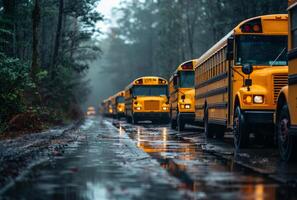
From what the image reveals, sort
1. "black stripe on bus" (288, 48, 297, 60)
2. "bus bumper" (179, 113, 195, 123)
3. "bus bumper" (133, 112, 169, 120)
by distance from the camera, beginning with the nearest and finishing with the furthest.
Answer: "black stripe on bus" (288, 48, 297, 60) < "bus bumper" (179, 113, 195, 123) < "bus bumper" (133, 112, 169, 120)

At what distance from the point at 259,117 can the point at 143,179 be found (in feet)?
18.8

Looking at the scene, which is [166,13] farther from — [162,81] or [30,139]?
[30,139]

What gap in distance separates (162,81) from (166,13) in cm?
3642

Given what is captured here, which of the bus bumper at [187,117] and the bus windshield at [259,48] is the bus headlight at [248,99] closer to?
the bus windshield at [259,48]

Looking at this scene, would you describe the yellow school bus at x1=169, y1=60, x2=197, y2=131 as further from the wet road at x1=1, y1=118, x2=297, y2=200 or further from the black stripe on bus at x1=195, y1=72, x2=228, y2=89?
the wet road at x1=1, y1=118, x2=297, y2=200

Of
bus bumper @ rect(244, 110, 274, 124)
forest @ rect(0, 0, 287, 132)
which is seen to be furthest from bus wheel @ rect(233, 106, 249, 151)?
forest @ rect(0, 0, 287, 132)

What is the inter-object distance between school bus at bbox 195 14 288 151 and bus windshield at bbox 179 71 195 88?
8532 mm

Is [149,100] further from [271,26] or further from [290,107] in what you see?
[290,107]

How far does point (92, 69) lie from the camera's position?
183000 millimetres

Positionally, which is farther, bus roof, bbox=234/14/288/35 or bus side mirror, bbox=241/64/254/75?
bus roof, bbox=234/14/288/35

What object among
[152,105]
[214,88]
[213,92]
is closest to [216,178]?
[214,88]

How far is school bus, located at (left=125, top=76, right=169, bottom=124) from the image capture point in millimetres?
36469

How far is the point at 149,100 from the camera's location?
36.5 meters

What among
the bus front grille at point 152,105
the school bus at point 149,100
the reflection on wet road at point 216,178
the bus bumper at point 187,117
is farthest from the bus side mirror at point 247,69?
the bus front grille at point 152,105
